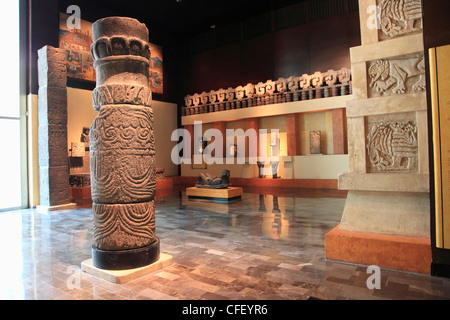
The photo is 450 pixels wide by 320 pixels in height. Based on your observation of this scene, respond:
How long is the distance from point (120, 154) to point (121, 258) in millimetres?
1240

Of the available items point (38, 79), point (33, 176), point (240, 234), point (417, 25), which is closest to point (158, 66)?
point (38, 79)

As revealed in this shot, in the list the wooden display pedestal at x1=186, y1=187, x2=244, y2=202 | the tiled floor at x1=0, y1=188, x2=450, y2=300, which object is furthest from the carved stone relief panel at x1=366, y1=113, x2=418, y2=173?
the wooden display pedestal at x1=186, y1=187, x2=244, y2=202

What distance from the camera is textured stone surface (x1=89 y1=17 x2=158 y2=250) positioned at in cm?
368

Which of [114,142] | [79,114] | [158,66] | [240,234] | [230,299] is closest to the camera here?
[230,299]

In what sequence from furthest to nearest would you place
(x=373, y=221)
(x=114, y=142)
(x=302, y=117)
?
(x=302, y=117), (x=373, y=221), (x=114, y=142)

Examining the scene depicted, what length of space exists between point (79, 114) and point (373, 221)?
1207 centimetres

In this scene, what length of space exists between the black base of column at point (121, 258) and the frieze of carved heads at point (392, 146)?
10.4ft

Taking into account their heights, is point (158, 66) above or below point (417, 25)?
above

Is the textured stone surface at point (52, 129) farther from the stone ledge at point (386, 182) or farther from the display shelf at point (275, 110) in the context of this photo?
the stone ledge at point (386, 182)

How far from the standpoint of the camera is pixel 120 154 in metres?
3.67

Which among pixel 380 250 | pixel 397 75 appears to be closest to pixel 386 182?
pixel 380 250

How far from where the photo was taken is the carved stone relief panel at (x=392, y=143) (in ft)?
12.7

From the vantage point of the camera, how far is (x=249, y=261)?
4.12 m

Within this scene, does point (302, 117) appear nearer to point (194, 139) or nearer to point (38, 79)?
point (194, 139)
